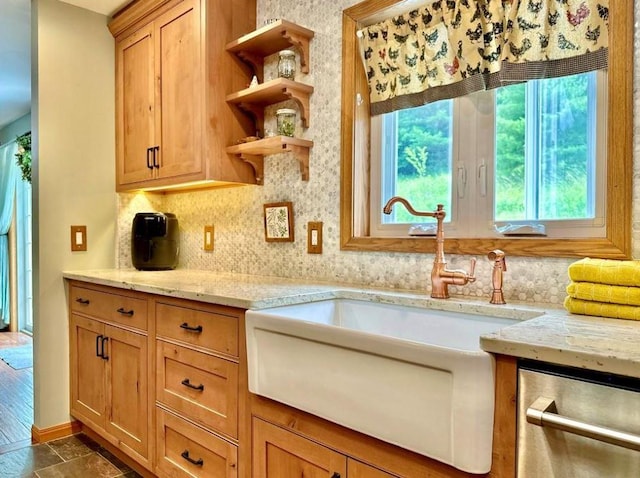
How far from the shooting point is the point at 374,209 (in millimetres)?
1974

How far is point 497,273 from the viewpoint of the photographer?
4.62 ft

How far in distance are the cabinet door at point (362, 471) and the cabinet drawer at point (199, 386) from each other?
49cm

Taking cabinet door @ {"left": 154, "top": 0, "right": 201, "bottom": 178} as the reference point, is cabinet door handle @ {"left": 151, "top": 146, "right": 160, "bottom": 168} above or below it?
below

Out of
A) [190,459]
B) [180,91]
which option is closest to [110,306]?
[190,459]

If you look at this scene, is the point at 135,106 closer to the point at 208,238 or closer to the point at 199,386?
the point at 208,238

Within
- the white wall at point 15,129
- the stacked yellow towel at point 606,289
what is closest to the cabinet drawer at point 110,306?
the stacked yellow towel at point 606,289

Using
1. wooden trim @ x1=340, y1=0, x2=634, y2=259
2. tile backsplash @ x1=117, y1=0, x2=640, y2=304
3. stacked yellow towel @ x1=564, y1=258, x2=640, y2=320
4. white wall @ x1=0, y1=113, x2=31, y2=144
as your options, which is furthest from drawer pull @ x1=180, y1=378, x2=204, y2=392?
white wall @ x1=0, y1=113, x2=31, y2=144

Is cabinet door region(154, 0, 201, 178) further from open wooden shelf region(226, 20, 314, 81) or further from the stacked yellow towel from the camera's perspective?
the stacked yellow towel

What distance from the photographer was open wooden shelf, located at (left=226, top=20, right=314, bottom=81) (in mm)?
1982

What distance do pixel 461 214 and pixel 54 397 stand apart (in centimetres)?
232

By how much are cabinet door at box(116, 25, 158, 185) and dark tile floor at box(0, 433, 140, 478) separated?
4.71ft

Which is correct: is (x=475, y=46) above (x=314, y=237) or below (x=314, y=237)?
above

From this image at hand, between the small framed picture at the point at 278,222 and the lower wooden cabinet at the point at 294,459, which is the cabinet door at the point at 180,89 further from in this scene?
the lower wooden cabinet at the point at 294,459

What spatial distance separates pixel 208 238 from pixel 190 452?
47.8 inches
